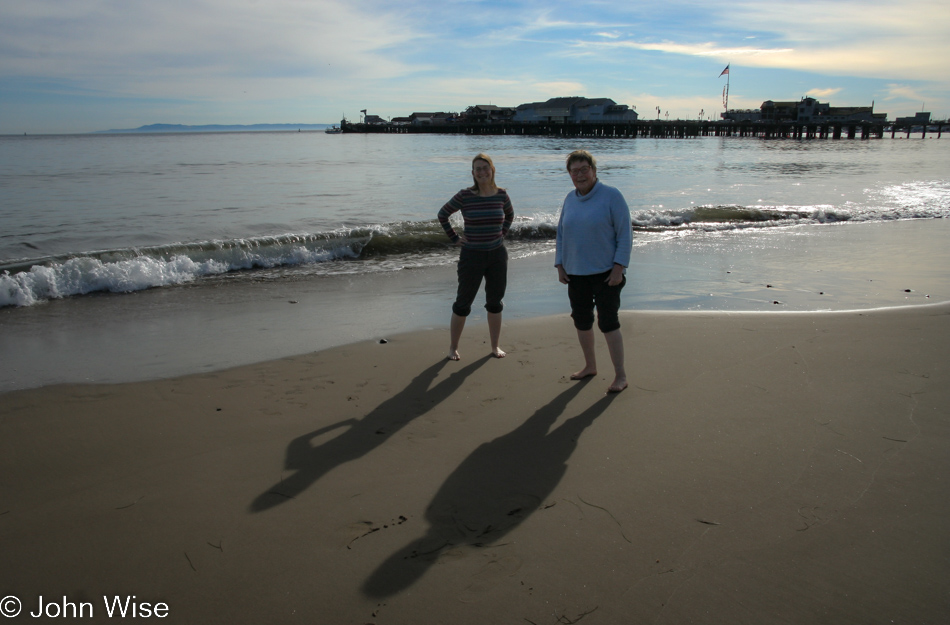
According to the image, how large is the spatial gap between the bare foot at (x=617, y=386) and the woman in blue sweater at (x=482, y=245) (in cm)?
110

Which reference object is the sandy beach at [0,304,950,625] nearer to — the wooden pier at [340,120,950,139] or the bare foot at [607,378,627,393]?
the bare foot at [607,378,627,393]

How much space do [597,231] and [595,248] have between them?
4.7 inches

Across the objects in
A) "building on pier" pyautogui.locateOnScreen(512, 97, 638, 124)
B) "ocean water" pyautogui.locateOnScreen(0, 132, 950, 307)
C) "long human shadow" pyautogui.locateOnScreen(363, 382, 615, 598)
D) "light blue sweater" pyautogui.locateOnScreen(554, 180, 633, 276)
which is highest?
"building on pier" pyautogui.locateOnScreen(512, 97, 638, 124)

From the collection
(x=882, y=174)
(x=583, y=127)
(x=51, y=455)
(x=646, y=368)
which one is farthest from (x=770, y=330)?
(x=583, y=127)

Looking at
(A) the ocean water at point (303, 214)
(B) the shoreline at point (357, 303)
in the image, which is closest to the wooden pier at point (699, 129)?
(A) the ocean water at point (303, 214)

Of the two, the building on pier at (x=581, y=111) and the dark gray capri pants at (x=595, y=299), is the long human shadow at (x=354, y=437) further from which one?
the building on pier at (x=581, y=111)

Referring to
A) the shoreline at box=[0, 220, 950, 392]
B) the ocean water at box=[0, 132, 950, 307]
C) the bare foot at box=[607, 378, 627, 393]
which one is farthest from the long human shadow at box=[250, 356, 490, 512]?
the ocean water at box=[0, 132, 950, 307]

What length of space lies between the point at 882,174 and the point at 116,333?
1185 inches

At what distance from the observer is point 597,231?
4.02 metres

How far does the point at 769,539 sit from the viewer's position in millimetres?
2510

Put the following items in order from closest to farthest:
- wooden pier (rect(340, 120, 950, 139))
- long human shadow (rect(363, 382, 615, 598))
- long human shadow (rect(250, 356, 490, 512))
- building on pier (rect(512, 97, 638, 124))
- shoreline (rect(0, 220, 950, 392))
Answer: long human shadow (rect(363, 382, 615, 598))
long human shadow (rect(250, 356, 490, 512))
shoreline (rect(0, 220, 950, 392))
wooden pier (rect(340, 120, 950, 139))
building on pier (rect(512, 97, 638, 124))

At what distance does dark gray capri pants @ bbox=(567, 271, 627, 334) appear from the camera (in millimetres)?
4102

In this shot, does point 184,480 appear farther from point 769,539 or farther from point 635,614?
point 769,539

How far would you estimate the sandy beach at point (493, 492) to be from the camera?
2.24m
